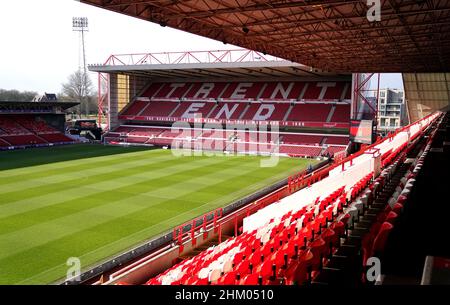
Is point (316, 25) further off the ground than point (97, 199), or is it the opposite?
point (316, 25)

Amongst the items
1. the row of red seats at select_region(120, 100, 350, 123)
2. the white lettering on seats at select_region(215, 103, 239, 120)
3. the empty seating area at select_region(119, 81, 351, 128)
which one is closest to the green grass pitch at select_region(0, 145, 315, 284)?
the row of red seats at select_region(120, 100, 350, 123)

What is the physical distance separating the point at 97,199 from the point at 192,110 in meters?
30.7

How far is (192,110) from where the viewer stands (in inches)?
1896

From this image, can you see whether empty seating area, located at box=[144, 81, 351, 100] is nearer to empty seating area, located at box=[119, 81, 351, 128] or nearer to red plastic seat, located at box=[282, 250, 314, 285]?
empty seating area, located at box=[119, 81, 351, 128]

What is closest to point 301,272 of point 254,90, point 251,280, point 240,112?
point 251,280

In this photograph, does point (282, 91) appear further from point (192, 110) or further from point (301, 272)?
point (301, 272)

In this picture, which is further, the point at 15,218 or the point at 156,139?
the point at 156,139

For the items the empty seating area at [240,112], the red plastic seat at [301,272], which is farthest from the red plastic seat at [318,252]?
the empty seating area at [240,112]

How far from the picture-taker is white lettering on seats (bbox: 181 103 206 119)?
47438mm

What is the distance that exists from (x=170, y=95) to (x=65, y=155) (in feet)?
65.6

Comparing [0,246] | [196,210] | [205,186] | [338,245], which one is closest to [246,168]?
[205,186]

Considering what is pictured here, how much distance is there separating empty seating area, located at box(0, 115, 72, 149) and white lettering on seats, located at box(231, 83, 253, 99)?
69.6ft
